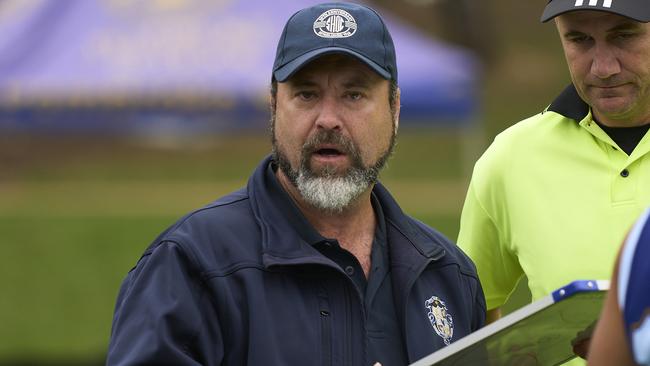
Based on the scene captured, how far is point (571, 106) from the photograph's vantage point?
150 inches

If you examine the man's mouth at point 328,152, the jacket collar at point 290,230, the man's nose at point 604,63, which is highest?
the man's nose at point 604,63

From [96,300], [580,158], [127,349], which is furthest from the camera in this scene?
[96,300]

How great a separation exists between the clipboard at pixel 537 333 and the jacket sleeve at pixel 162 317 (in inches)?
23.0

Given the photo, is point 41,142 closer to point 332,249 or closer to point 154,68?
point 154,68

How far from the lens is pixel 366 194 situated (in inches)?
131

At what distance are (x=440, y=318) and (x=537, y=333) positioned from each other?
22.3 inches

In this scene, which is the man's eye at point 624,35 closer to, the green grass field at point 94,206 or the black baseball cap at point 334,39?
the black baseball cap at point 334,39

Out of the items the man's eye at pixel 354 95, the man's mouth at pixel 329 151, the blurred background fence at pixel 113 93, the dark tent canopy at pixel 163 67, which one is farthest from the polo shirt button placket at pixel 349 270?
the dark tent canopy at pixel 163 67

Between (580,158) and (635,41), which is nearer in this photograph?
(635,41)

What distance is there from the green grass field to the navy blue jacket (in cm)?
643

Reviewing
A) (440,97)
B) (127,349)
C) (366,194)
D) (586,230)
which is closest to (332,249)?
(366,194)

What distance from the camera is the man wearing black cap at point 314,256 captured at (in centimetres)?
293

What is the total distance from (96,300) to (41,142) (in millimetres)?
12755

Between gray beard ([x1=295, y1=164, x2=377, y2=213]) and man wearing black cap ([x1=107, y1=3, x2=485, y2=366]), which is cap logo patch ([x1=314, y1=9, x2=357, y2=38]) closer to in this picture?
man wearing black cap ([x1=107, y1=3, x2=485, y2=366])
